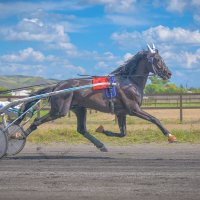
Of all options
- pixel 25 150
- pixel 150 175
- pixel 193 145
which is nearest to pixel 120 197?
pixel 150 175

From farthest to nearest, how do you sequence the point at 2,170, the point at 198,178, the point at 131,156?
1. the point at 131,156
2. the point at 2,170
3. the point at 198,178

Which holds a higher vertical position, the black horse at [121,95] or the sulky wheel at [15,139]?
the black horse at [121,95]

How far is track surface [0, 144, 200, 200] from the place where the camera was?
7148 mm

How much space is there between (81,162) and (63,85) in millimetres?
2123

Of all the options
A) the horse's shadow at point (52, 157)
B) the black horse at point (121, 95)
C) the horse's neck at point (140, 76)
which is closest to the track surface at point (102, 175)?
the horse's shadow at point (52, 157)

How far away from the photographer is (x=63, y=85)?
459 inches

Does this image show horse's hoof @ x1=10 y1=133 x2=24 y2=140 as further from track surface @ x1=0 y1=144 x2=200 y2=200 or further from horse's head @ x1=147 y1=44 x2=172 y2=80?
horse's head @ x1=147 y1=44 x2=172 y2=80

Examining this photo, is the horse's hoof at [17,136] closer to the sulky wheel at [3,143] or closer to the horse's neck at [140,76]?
the sulky wheel at [3,143]

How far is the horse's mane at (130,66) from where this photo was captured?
11.9m

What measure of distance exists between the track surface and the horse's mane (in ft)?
5.92

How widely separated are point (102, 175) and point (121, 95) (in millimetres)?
3178

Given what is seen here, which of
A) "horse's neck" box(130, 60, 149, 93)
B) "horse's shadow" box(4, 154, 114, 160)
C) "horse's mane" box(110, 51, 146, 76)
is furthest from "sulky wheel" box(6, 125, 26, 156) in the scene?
"horse's neck" box(130, 60, 149, 93)

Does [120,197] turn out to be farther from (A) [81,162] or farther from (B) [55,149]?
(B) [55,149]

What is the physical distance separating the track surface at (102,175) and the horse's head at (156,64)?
1775mm
